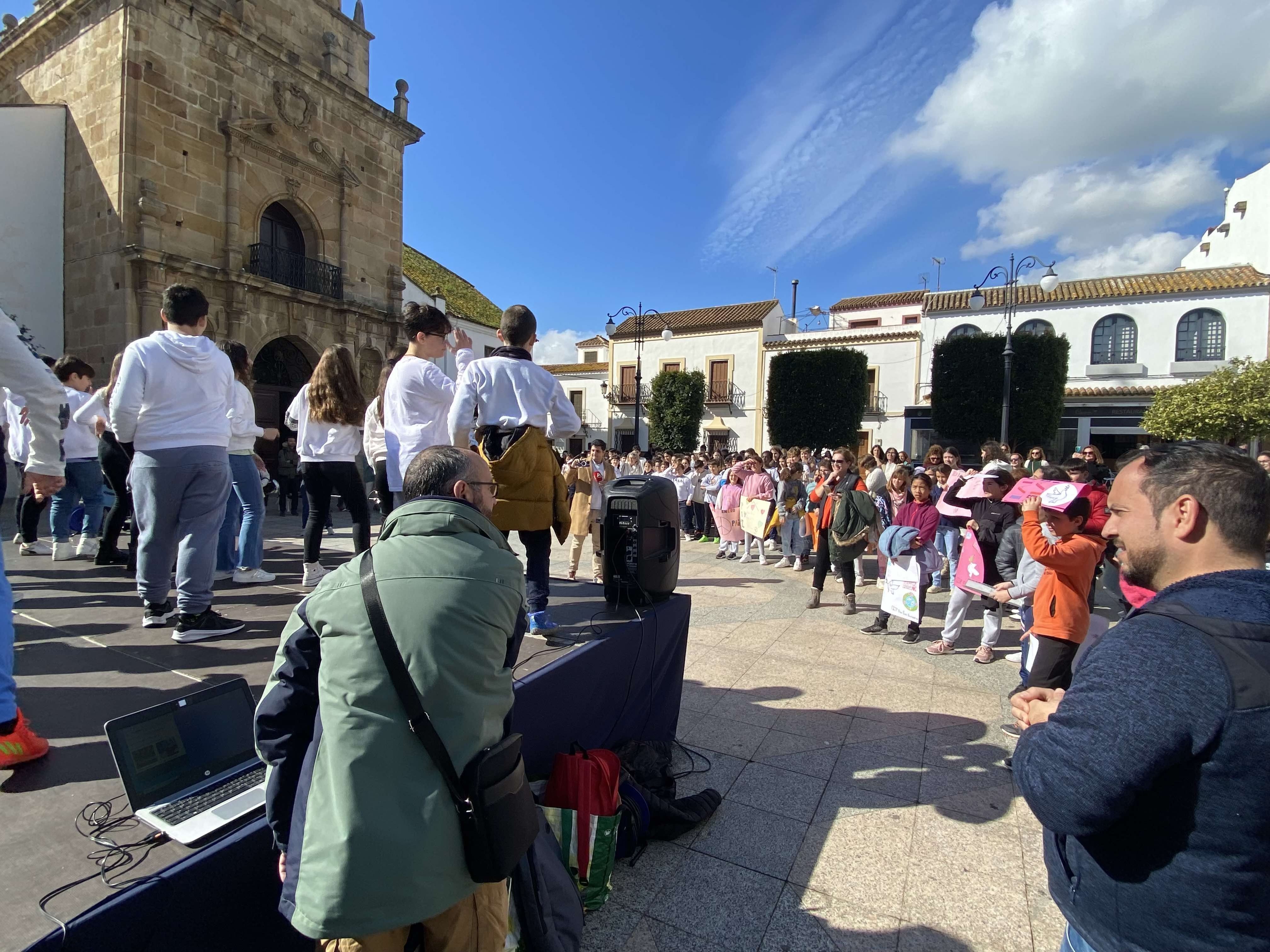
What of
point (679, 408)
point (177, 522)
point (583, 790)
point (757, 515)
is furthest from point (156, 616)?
point (679, 408)

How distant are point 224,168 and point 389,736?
17.5 m

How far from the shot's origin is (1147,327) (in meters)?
26.2

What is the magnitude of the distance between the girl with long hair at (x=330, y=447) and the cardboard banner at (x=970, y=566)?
5.05 m

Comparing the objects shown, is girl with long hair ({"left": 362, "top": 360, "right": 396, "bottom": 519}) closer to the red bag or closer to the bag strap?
the red bag

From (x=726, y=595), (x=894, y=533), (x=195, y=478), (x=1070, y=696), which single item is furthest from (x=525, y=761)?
(x=726, y=595)

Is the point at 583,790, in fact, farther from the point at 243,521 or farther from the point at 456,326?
the point at 456,326

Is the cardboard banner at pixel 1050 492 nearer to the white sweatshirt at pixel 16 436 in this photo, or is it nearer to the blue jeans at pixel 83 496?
Result: the blue jeans at pixel 83 496

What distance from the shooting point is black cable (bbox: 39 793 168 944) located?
1.43 m

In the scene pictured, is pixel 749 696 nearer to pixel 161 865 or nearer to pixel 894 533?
pixel 894 533

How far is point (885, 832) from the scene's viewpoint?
2.96 m

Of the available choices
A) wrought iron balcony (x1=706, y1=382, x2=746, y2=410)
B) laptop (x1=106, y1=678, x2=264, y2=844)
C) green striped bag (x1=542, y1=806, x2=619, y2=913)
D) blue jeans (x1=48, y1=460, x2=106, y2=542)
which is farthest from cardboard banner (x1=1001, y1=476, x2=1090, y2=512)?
wrought iron balcony (x1=706, y1=382, x2=746, y2=410)

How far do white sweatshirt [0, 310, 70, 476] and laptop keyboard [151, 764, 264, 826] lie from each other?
1526mm

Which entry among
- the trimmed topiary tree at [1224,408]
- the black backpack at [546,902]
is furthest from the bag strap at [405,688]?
the trimmed topiary tree at [1224,408]

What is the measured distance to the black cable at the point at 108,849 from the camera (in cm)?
143
